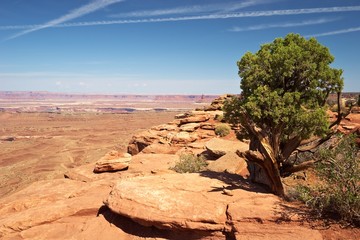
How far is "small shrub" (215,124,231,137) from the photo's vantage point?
30.7m

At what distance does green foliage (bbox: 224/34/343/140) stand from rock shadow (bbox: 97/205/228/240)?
5077mm

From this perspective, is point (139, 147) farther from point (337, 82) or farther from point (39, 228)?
point (337, 82)

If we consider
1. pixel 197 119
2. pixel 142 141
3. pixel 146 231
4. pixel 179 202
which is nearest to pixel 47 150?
pixel 142 141

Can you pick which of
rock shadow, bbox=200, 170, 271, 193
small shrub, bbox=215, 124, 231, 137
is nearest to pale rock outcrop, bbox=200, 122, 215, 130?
small shrub, bbox=215, 124, 231, 137

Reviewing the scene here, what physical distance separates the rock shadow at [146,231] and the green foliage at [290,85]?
5077 millimetres

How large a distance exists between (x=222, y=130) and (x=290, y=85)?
18.8m

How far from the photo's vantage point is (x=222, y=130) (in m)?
30.8

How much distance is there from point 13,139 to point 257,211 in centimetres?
9631

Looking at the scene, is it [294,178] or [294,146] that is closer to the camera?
[294,146]

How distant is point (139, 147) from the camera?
33.1m

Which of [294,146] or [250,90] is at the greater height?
[250,90]

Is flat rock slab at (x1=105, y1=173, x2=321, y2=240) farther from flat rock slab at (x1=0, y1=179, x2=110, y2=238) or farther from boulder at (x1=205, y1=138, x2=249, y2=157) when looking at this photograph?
boulder at (x1=205, y1=138, x2=249, y2=157)

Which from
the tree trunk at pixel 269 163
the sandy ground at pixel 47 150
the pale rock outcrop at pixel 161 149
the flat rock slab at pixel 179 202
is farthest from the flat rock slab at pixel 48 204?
the sandy ground at pixel 47 150

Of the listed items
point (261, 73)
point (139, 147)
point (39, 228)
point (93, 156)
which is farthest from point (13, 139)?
point (261, 73)
